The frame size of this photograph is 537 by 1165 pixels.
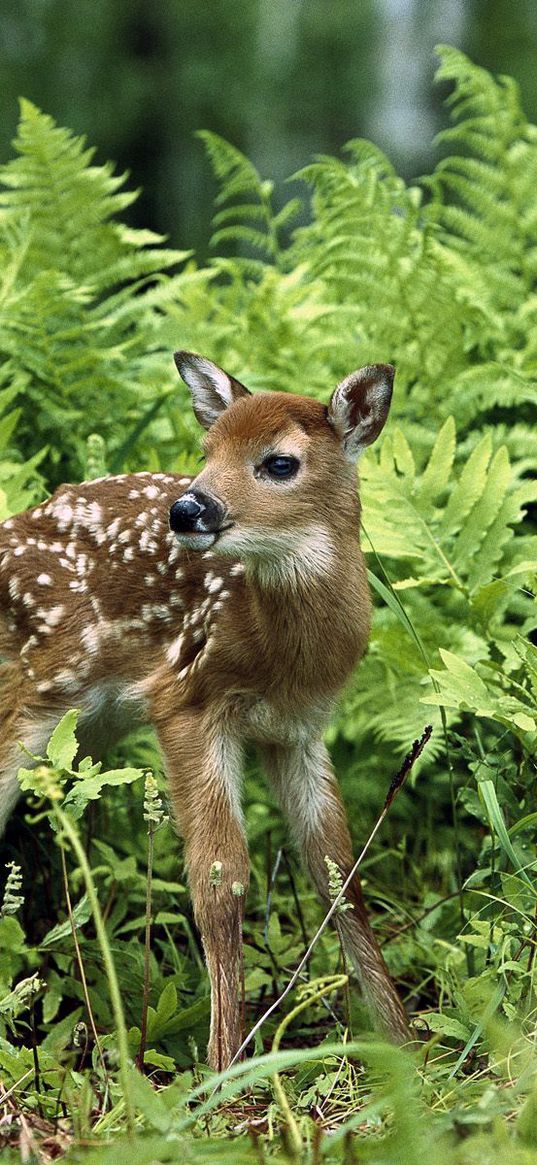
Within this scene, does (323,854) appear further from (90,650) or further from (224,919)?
(90,650)

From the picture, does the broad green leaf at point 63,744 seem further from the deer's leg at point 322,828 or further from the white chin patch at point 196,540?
the deer's leg at point 322,828

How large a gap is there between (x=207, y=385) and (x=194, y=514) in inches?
24.9

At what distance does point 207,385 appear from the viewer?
3.87 meters

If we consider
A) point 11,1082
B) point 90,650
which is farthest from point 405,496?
point 11,1082

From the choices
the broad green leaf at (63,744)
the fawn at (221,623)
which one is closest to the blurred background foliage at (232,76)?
the fawn at (221,623)

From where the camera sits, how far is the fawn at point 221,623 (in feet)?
11.8

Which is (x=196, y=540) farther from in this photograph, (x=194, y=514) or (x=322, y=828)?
(x=322, y=828)

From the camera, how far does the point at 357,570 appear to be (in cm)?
377

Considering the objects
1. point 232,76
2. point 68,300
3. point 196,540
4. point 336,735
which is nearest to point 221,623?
point 196,540

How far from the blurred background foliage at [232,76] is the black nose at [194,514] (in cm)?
1466

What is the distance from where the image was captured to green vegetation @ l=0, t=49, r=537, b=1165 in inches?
113

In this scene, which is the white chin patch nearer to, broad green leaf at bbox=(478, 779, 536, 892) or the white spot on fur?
the white spot on fur

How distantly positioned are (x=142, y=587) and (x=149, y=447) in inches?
60.8

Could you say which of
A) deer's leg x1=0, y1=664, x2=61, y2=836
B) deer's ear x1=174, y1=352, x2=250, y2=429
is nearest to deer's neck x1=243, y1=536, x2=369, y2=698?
deer's ear x1=174, y1=352, x2=250, y2=429
